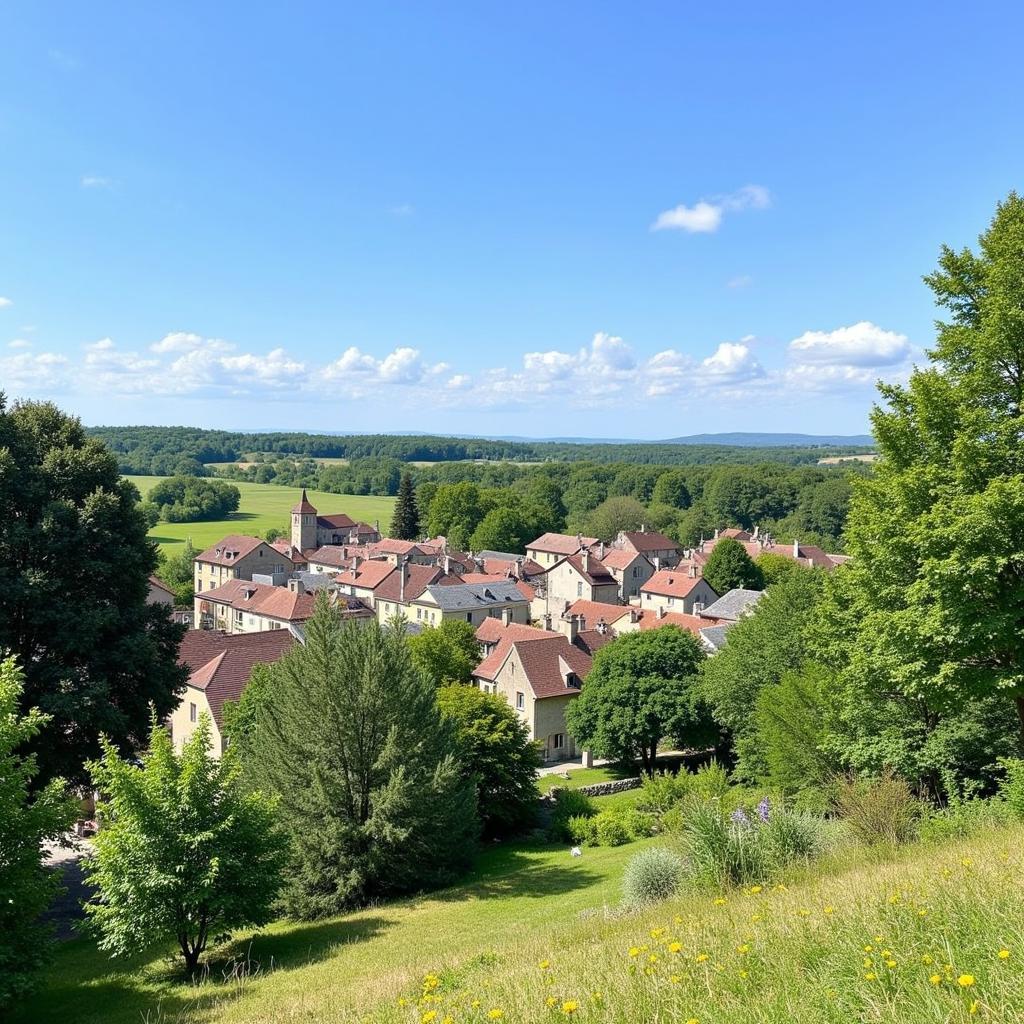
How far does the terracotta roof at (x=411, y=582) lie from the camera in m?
71.4

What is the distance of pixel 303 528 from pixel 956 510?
336ft

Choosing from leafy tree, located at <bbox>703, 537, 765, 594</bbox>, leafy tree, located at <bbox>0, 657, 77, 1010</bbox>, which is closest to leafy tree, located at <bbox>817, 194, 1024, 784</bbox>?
leafy tree, located at <bbox>0, 657, 77, 1010</bbox>

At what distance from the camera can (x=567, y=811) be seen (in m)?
31.2

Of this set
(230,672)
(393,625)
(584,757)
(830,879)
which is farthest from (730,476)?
(830,879)

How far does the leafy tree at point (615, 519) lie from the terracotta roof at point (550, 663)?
76589 mm

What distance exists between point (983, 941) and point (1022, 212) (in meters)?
15.6

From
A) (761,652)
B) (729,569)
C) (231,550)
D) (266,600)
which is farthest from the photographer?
(231,550)

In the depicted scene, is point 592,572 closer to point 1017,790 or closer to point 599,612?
point 599,612

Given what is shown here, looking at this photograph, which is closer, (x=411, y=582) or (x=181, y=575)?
(x=411, y=582)

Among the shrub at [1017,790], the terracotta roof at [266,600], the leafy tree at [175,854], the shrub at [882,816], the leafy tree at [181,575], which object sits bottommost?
the leafy tree at [181,575]

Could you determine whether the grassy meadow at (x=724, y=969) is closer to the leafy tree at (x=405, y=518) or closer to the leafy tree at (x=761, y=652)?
the leafy tree at (x=761, y=652)

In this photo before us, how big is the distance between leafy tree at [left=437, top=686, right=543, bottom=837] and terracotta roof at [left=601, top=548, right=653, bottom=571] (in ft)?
188

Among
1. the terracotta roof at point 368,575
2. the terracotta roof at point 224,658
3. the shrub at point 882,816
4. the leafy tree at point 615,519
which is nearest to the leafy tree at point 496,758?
the terracotta roof at point 224,658

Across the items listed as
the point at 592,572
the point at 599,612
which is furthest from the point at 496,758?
the point at 592,572
